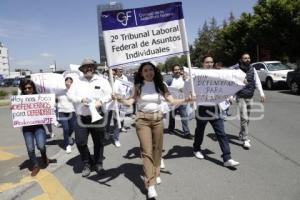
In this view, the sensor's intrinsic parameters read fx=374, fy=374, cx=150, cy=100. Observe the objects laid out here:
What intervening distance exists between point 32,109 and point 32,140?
57cm

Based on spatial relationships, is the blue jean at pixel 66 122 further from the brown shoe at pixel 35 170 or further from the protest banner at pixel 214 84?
the protest banner at pixel 214 84

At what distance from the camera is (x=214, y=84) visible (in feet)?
Answer: 21.2

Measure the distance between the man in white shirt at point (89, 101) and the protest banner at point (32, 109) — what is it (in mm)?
921

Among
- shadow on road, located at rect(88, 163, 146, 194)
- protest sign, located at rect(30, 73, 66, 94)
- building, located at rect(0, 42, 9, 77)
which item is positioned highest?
building, located at rect(0, 42, 9, 77)

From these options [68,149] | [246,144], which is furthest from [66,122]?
[246,144]

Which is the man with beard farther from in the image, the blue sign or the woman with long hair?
the woman with long hair

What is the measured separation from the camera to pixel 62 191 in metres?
5.38

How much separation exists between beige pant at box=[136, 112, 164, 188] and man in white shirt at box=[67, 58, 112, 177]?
0.90m

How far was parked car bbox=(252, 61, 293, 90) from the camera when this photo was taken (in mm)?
21625

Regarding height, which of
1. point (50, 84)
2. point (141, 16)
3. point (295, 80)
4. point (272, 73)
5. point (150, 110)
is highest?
point (141, 16)

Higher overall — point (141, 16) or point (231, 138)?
point (141, 16)

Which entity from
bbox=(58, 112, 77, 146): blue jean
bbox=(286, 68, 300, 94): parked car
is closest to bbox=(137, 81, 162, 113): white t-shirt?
bbox=(58, 112, 77, 146): blue jean

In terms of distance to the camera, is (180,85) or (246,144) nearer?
(246,144)

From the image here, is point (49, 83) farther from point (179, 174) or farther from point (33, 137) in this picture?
point (179, 174)
